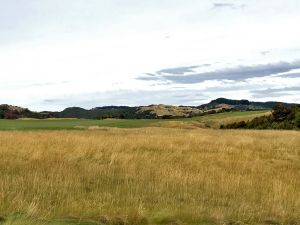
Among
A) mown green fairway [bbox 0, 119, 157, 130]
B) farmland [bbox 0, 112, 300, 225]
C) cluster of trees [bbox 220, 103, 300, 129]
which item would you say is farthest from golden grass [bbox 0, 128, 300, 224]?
cluster of trees [bbox 220, 103, 300, 129]

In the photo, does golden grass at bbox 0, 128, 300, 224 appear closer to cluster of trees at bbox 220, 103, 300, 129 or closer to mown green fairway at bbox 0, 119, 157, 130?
mown green fairway at bbox 0, 119, 157, 130

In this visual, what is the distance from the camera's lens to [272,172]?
16.4m

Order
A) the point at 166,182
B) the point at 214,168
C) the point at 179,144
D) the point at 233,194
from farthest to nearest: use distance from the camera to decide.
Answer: the point at 179,144, the point at 214,168, the point at 166,182, the point at 233,194

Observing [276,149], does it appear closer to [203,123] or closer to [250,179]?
[250,179]

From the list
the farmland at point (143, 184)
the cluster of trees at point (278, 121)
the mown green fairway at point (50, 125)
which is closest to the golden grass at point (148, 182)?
the farmland at point (143, 184)

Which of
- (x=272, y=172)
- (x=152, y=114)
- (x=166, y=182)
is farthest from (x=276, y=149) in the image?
(x=152, y=114)

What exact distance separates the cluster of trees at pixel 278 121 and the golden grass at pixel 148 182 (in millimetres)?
42421

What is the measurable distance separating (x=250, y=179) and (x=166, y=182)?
289 cm

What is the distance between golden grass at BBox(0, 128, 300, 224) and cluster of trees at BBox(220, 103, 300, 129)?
139ft

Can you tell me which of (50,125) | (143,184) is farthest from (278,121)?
(143,184)

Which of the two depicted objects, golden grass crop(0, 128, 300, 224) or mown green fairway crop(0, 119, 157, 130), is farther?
mown green fairway crop(0, 119, 157, 130)

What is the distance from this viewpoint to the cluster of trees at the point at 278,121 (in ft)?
208

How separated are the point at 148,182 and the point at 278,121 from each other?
5991 cm

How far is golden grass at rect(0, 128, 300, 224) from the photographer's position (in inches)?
346
